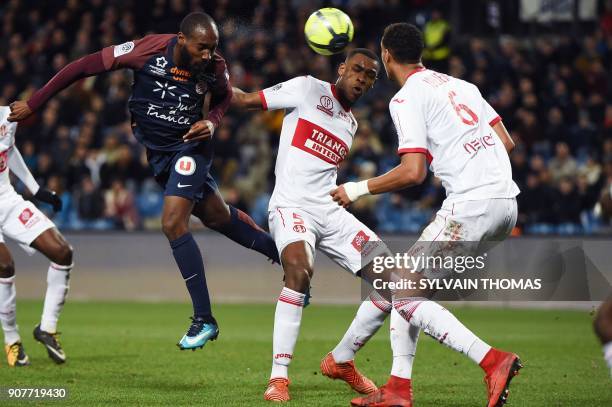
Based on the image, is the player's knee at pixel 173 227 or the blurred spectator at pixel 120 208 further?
the blurred spectator at pixel 120 208

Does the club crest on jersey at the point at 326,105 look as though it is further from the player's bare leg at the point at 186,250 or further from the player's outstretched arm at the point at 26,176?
the player's outstretched arm at the point at 26,176

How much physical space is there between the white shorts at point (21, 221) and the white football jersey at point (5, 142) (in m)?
0.13

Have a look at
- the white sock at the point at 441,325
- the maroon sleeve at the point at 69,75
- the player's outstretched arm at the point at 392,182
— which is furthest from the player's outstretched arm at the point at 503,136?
the maroon sleeve at the point at 69,75

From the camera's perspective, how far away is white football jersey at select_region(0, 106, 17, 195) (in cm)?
912

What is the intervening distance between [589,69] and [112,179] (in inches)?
375

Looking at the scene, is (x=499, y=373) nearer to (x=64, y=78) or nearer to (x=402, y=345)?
(x=402, y=345)

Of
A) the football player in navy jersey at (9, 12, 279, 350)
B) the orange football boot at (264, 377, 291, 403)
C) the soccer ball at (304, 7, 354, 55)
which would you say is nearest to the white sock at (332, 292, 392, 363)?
the orange football boot at (264, 377, 291, 403)

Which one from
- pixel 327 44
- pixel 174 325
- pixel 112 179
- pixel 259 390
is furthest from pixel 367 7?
pixel 259 390

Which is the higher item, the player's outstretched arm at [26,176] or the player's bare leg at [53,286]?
the player's outstretched arm at [26,176]

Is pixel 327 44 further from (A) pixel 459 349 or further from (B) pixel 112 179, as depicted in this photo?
(B) pixel 112 179

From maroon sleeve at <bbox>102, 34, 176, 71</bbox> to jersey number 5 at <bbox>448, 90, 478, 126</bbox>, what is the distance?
2.63 m

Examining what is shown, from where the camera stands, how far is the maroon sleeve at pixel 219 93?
8133 mm

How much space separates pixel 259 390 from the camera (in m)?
7.66

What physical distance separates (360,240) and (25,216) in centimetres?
334
